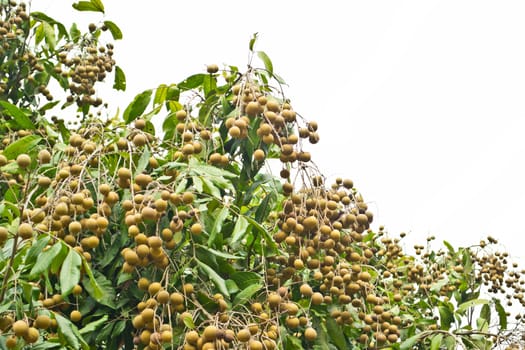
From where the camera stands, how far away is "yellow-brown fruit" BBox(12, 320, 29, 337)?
165cm

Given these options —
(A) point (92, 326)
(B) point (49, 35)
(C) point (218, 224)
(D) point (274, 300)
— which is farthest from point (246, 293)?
(B) point (49, 35)

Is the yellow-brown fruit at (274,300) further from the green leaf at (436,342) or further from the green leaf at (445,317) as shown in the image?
the green leaf at (445,317)

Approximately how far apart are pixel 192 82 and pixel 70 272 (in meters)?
1.12

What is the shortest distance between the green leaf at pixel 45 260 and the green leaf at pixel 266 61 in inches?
40.5

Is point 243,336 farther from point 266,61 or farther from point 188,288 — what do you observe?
point 266,61

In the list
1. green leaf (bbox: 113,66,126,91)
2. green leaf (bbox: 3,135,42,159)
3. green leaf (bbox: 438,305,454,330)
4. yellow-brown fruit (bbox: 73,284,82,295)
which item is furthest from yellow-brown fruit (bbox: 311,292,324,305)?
green leaf (bbox: 113,66,126,91)

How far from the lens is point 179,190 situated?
6.33 ft

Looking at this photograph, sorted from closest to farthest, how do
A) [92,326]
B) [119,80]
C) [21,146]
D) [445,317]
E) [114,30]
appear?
[92,326] → [21,146] → [445,317] → [114,30] → [119,80]

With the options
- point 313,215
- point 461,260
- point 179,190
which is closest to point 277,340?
point 313,215

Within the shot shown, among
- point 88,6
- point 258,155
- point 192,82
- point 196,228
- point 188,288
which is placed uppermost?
point 88,6

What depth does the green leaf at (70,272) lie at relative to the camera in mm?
1667

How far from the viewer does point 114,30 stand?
12.2ft

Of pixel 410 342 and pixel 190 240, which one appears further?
pixel 410 342

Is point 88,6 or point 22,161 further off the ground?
point 88,6
